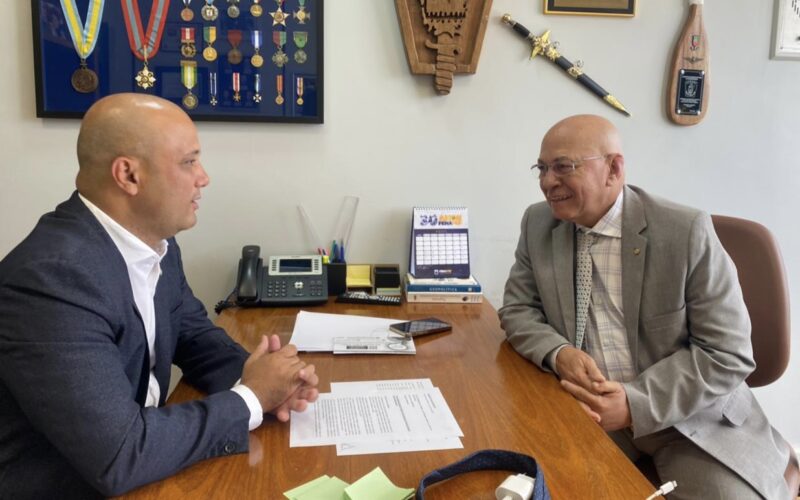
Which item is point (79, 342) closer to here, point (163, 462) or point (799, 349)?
point (163, 462)

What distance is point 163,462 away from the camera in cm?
91

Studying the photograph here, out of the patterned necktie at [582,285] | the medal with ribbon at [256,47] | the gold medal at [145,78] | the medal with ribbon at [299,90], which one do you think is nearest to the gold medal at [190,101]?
the gold medal at [145,78]

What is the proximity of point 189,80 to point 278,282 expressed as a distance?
74cm

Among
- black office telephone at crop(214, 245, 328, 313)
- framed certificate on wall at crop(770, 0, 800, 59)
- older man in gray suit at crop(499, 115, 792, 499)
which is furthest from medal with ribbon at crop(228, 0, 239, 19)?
framed certificate on wall at crop(770, 0, 800, 59)

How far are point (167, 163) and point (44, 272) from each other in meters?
0.30

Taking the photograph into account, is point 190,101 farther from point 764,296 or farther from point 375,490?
point 764,296

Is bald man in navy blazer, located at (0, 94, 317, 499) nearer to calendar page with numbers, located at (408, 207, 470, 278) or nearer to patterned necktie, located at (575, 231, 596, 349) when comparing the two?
patterned necktie, located at (575, 231, 596, 349)

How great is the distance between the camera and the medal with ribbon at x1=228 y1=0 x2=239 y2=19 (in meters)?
1.96

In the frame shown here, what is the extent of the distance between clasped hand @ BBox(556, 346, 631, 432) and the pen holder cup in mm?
827

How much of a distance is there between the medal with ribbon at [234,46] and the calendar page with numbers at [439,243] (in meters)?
0.79

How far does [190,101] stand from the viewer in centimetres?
198

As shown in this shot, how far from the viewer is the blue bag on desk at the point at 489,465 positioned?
91 centimetres

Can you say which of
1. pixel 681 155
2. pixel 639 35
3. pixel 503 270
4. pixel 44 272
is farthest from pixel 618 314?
pixel 44 272

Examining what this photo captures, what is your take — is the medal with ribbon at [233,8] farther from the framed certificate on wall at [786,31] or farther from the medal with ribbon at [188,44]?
the framed certificate on wall at [786,31]
